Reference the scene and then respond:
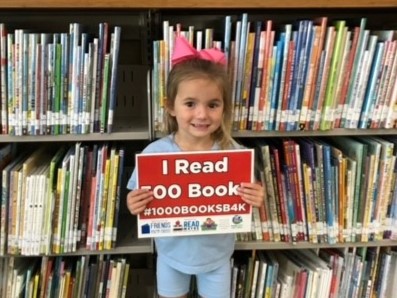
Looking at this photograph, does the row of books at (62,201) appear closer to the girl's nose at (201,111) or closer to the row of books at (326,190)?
the girl's nose at (201,111)

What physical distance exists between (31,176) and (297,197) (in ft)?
2.47

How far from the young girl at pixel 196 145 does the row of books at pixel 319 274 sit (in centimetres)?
11

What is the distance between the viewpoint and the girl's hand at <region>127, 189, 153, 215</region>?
1042 mm

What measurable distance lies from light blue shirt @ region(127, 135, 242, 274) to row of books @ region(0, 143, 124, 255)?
91 millimetres

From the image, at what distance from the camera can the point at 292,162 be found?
3.88 ft

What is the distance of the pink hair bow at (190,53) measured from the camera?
39.8 inches

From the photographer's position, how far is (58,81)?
1.07 metres

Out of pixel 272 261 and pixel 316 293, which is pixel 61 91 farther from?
pixel 316 293

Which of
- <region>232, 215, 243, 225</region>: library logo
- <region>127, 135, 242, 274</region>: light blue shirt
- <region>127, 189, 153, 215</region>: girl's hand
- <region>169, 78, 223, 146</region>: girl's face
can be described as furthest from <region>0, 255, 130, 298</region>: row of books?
<region>169, 78, 223, 146</region>: girl's face
